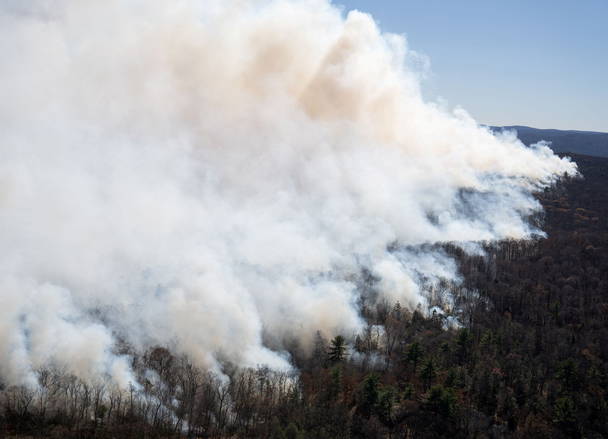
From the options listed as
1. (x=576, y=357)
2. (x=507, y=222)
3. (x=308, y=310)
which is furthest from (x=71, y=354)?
(x=507, y=222)

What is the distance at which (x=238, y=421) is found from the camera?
53.1m

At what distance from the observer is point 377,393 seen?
55.0m

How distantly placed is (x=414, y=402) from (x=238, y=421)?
71.7ft

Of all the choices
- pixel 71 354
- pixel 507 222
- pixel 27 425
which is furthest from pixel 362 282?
pixel 507 222

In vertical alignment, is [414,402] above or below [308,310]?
below

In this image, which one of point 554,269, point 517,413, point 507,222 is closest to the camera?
point 517,413

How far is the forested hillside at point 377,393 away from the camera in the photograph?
166 feet

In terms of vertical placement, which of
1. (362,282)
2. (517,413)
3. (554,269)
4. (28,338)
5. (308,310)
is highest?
(554,269)

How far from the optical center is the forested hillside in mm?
50656

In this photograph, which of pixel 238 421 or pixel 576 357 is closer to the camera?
pixel 238 421

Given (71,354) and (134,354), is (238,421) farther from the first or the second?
(71,354)

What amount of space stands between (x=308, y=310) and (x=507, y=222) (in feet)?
311

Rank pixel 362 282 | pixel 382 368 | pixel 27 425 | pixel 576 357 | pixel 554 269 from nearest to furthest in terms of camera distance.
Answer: pixel 27 425
pixel 382 368
pixel 576 357
pixel 362 282
pixel 554 269

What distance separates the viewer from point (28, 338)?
57.5 meters
